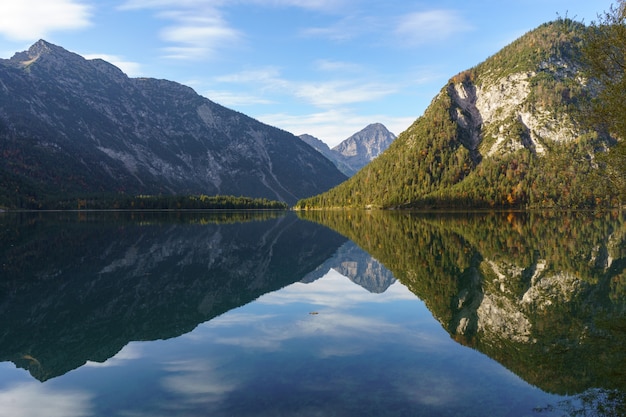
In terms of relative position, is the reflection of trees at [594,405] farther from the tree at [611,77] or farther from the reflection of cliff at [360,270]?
the tree at [611,77]

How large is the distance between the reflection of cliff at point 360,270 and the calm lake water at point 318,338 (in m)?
0.35

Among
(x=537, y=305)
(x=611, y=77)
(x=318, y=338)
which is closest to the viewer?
(x=318, y=338)

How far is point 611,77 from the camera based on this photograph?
3925cm

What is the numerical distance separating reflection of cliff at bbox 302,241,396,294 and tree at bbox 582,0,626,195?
871 inches

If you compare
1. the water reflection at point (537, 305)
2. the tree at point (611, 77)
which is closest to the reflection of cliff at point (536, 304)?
the water reflection at point (537, 305)

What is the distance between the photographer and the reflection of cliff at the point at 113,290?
21.2 metres

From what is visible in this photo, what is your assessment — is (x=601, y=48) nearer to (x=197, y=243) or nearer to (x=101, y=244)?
(x=197, y=243)

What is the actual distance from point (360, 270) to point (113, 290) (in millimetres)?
21675

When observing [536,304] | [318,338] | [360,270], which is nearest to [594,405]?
[318,338]

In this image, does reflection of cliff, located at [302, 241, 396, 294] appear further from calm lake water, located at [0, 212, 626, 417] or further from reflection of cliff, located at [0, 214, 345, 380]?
reflection of cliff, located at [0, 214, 345, 380]

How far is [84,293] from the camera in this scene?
3203 cm

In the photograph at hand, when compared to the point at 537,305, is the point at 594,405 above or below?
below

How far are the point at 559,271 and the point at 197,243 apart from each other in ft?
165

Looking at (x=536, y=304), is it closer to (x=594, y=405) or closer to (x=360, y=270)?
(x=594, y=405)
